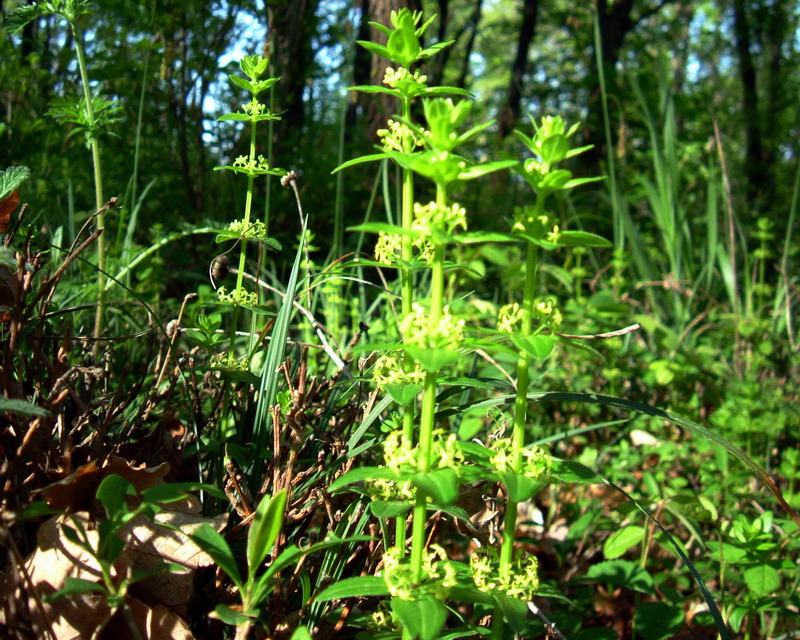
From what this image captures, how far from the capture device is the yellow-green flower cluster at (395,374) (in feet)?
2.84

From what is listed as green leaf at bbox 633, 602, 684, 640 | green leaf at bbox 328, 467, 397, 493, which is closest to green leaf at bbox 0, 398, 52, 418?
green leaf at bbox 328, 467, 397, 493

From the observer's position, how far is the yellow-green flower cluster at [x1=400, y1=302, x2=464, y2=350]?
0.76m

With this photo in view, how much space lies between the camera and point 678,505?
4.99ft

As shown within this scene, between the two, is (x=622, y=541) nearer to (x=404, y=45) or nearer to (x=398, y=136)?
(x=398, y=136)

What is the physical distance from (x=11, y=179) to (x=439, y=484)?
848 millimetres

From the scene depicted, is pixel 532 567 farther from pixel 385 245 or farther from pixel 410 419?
pixel 385 245

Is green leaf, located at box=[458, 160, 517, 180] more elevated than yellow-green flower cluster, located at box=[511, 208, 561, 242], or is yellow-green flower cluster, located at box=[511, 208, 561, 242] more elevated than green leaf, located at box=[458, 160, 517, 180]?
green leaf, located at box=[458, 160, 517, 180]

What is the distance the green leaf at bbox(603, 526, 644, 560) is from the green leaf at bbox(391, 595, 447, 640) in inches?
37.4

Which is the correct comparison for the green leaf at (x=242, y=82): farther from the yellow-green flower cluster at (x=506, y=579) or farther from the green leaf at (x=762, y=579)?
the green leaf at (x=762, y=579)

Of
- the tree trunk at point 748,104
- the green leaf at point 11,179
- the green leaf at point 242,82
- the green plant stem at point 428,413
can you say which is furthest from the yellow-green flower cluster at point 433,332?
the tree trunk at point 748,104

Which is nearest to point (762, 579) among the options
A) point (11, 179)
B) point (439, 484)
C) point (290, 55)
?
point (439, 484)

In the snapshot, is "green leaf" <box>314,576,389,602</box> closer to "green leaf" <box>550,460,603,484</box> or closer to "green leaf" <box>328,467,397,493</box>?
"green leaf" <box>328,467,397,493</box>

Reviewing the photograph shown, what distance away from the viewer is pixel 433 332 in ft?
2.48

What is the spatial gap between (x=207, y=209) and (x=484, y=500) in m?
2.20
